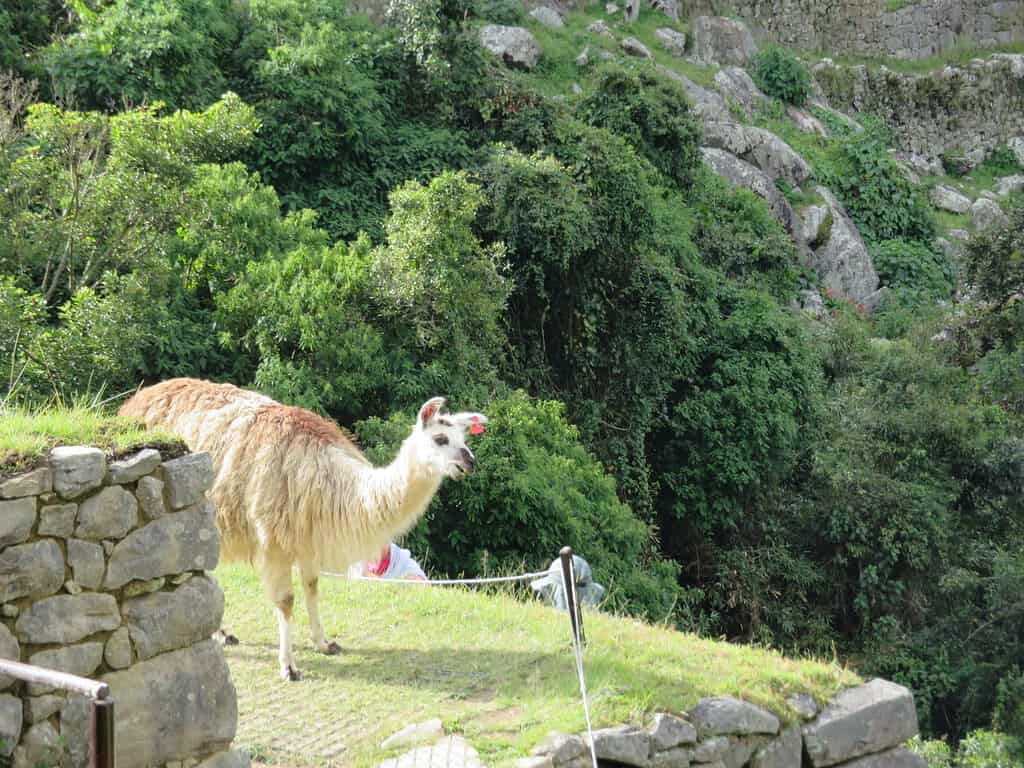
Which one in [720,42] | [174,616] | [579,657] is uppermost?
[720,42]

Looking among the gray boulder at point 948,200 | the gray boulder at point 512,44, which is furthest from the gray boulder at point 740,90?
the gray boulder at point 512,44

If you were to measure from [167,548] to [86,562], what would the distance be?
0.43 meters

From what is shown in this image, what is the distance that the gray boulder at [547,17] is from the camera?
93.4ft

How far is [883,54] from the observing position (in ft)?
121

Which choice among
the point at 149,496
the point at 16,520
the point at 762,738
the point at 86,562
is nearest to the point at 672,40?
the point at 762,738

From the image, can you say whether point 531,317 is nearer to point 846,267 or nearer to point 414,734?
point 846,267

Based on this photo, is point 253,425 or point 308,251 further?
→ point 308,251

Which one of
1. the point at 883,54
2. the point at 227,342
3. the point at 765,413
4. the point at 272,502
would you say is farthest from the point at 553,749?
the point at 883,54

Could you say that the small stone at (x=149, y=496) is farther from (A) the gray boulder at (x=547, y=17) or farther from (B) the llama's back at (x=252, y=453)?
(A) the gray boulder at (x=547, y=17)

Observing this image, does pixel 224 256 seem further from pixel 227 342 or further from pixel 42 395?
pixel 42 395

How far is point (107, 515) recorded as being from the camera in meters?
5.69

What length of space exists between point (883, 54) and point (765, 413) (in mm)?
Result: 21479

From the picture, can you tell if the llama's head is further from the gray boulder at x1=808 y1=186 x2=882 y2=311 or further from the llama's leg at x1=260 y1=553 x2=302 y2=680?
the gray boulder at x1=808 y1=186 x2=882 y2=311

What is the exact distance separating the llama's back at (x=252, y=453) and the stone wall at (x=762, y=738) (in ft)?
8.20
